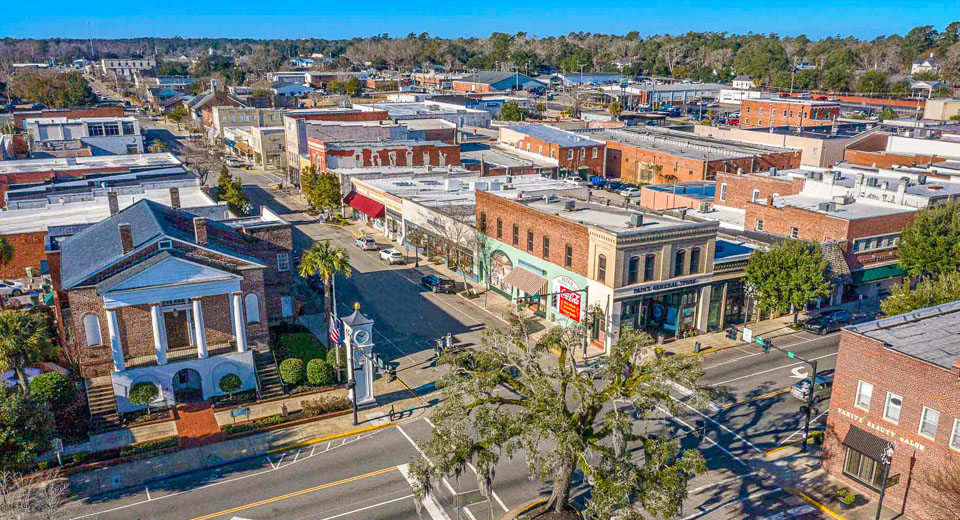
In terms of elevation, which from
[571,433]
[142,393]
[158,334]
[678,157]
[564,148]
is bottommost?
[142,393]

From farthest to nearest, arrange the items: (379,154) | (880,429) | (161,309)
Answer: (379,154), (161,309), (880,429)

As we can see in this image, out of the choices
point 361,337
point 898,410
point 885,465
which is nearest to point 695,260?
point 898,410

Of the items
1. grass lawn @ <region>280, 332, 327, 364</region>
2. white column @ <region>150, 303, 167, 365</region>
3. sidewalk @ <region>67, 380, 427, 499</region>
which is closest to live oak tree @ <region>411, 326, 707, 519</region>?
sidewalk @ <region>67, 380, 427, 499</region>

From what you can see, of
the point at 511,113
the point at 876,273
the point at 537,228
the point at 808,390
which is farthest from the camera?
the point at 511,113

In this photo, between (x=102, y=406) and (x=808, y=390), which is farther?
(x=808, y=390)

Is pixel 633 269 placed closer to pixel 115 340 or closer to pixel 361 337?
pixel 361 337

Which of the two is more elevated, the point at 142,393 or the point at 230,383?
the point at 142,393

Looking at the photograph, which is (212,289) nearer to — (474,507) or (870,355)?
(474,507)

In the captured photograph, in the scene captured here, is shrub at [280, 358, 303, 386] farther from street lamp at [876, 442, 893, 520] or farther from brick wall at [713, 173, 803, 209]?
brick wall at [713, 173, 803, 209]
